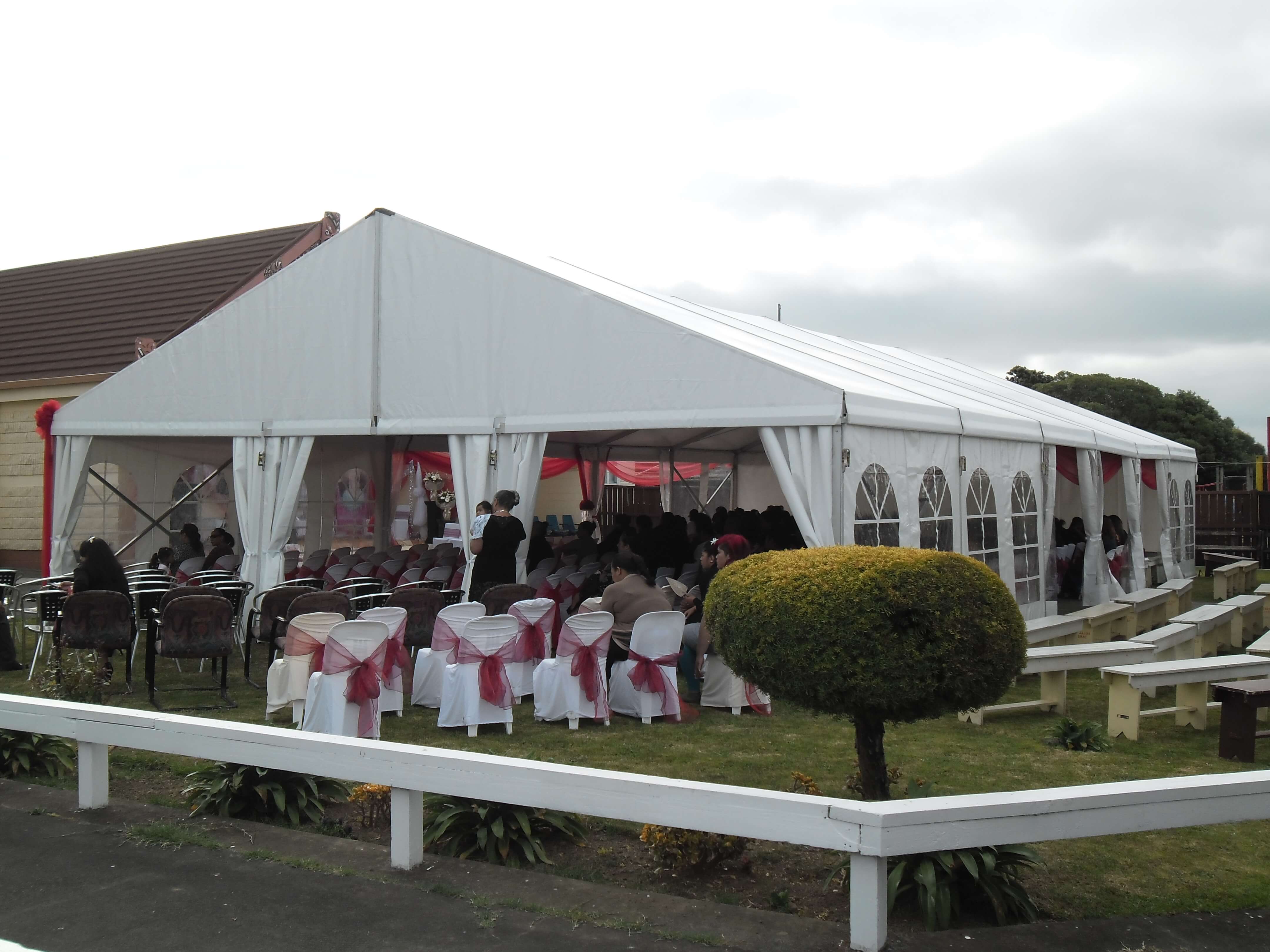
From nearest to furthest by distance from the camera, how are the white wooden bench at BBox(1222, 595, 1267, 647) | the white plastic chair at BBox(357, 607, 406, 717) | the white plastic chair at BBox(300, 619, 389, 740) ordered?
1. the white plastic chair at BBox(300, 619, 389, 740)
2. the white plastic chair at BBox(357, 607, 406, 717)
3. the white wooden bench at BBox(1222, 595, 1267, 647)

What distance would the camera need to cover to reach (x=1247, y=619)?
1222cm

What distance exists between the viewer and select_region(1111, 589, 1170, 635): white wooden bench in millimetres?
11562

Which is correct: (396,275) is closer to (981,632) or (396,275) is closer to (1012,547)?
(1012,547)

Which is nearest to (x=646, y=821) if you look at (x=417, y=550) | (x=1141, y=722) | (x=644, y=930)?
(x=644, y=930)

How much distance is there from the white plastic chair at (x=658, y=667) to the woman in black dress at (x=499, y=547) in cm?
216

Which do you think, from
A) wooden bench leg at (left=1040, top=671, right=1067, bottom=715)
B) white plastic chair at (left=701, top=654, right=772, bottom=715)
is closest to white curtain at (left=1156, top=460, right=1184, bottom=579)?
wooden bench leg at (left=1040, top=671, right=1067, bottom=715)

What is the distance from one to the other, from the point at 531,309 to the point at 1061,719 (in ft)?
19.3

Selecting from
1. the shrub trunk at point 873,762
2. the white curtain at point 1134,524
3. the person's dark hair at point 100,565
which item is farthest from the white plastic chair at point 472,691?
the white curtain at point 1134,524

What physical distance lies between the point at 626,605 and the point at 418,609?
1.79 metres

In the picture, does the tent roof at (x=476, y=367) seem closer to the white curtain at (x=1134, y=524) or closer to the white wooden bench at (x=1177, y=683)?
the white curtain at (x=1134, y=524)

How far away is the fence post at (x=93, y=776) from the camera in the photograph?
193 inches

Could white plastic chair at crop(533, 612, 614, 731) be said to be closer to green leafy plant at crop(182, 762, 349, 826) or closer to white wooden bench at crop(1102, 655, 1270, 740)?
green leafy plant at crop(182, 762, 349, 826)

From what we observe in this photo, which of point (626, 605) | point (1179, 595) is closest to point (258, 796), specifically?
point (626, 605)

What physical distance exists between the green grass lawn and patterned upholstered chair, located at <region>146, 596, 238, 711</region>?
1.07ft
